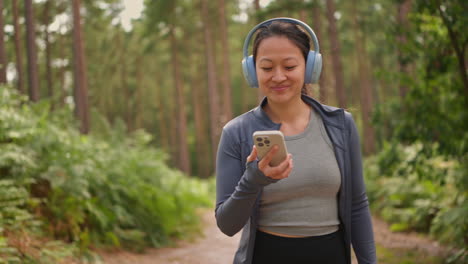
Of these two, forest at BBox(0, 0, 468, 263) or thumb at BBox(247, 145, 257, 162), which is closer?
thumb at BBox(247, 145, 257, 162)

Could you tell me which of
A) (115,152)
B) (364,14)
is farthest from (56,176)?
(364,14)

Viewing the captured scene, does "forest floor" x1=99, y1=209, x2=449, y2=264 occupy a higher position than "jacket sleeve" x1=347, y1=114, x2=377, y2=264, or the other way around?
"jacket sleeve" x1=347, y1=114, x2=377, y2=264

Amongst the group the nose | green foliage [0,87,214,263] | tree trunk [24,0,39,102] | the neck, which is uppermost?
tree trunk [24,0,39,102]

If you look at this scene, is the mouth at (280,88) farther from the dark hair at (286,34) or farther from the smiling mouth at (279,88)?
the dark hair at (286,34)

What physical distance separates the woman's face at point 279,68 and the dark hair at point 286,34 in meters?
0.03

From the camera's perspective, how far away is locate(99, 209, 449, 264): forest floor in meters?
7.82

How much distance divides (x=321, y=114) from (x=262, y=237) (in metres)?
0.71

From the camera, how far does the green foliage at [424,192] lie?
7.15 meters

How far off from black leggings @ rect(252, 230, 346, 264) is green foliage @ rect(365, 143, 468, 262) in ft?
15.7

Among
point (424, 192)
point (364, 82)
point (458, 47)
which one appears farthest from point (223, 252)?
point (364, 82)

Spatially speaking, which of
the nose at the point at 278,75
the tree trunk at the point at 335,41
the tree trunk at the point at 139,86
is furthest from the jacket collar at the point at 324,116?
the tree trunk at the point at 139,86

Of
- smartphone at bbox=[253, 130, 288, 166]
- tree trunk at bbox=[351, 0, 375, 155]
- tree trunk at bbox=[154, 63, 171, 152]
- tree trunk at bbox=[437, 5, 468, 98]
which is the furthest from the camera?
tree trunk at bbox=[154, 63, 171, 152]

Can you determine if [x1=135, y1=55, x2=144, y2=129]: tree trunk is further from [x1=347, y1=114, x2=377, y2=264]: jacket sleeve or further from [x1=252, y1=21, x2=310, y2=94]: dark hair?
[x1=347, y1=114, x2=377, y2=264]: jacket sleeve

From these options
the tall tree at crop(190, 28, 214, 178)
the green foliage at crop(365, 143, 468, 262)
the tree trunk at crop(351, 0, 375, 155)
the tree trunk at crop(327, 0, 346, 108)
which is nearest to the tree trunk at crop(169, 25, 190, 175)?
the tall tree at crop(190, 28, 214, 178)
